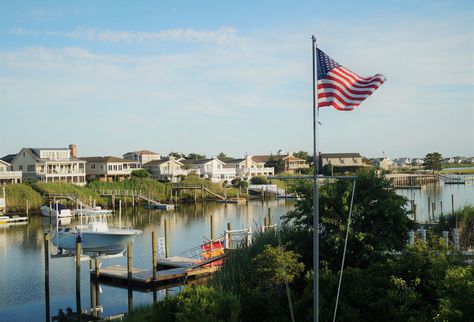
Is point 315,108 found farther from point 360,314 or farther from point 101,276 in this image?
point 101,276

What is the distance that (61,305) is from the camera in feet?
89.5

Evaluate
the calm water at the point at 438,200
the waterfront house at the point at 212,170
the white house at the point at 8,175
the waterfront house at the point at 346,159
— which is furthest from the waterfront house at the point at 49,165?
the calm water at the point at 438,200

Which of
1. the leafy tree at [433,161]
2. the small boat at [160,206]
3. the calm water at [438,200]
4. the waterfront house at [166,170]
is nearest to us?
the calm water at [438,200]

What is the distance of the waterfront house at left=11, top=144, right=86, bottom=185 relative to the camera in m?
89.4

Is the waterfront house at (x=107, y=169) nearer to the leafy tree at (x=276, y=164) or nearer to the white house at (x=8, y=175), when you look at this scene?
the white house at (x=8, y=175)

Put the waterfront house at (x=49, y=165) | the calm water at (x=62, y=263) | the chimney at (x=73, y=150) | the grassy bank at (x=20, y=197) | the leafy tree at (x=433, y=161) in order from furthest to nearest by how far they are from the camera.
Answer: the leafy tree at (x=433, y=161), the chimney at (x=73, y=150), the waterfront house at (x=49, y=165), the grassy bank at (x=20, y=197), the calm water at (x=62, y=263)

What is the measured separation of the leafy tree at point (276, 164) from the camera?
440ft

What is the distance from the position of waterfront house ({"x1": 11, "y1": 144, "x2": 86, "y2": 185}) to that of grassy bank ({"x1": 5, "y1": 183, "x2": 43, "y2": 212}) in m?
12.9

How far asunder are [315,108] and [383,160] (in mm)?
138093

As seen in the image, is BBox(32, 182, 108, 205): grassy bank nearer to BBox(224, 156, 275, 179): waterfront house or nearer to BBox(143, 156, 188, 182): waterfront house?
BBox(143, 156, 188, 182): waterfront house

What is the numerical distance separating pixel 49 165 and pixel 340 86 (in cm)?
8485

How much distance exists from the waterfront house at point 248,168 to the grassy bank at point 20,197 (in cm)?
5093

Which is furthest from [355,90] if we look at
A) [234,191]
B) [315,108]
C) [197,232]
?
[234,191]

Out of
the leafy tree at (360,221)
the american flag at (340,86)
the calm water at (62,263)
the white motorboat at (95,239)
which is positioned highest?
the american flag at (340,86)
